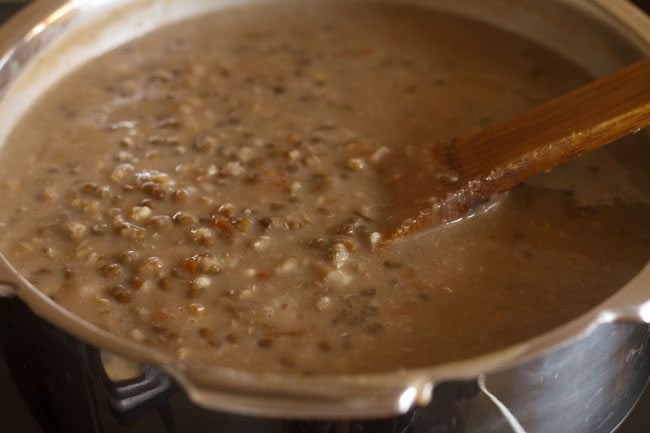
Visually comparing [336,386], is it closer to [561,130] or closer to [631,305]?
[631,305]

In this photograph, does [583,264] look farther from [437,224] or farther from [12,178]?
[12,178]

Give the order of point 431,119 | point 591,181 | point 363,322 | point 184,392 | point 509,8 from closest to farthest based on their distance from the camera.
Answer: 1. point 184,392
2. point 363,322
3. point 591,181
4. point 431,119
5. point 509,8

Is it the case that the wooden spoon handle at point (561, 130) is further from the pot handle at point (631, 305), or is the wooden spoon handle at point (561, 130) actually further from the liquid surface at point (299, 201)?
the pot handle at point (631, 305)

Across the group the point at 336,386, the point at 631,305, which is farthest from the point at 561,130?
the point at 336,386

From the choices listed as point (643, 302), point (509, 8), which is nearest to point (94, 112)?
point (509, 8)

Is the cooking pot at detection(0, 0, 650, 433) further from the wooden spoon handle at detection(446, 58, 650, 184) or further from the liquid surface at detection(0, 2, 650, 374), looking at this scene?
the wooden spoon handle at detection(446, 58, 650, 184)

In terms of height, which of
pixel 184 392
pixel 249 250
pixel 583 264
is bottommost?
pixel 583 264

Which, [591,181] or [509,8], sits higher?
[509,8]
